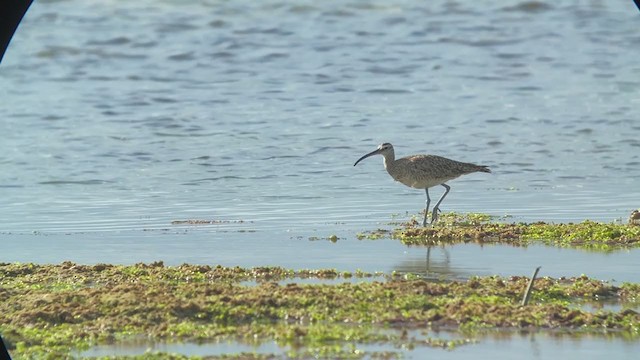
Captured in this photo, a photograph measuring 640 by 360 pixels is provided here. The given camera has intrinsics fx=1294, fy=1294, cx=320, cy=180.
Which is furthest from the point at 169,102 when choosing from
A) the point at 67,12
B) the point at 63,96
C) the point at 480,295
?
the point at 480,295

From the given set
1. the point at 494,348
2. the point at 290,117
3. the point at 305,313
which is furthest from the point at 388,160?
the point at 494,348

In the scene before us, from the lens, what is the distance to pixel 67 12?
29297 mm

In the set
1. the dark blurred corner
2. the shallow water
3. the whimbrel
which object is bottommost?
the shallow water

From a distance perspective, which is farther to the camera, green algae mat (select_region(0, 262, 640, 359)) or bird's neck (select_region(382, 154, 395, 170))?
bird's neck (select_region(382, 154, 395, 170))

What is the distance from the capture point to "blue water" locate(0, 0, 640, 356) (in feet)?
36.0

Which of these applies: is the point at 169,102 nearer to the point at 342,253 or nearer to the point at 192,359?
the point at 342,253

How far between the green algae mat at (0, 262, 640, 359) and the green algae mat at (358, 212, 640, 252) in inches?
74.2

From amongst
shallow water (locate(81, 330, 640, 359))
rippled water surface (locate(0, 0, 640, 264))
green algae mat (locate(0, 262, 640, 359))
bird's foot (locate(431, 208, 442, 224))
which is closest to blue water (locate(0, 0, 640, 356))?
rippled water surface (locate(0, 0, 640, 264))

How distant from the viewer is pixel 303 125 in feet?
58.2

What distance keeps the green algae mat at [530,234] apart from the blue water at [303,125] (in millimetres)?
303

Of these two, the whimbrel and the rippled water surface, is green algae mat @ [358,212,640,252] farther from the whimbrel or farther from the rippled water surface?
the whimbrel

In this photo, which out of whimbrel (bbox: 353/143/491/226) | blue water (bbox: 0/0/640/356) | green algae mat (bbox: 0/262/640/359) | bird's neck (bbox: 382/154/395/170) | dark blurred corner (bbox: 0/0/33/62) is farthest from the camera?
bird's neck (bbox: 382/154/395/170)

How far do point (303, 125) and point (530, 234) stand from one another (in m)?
7.53

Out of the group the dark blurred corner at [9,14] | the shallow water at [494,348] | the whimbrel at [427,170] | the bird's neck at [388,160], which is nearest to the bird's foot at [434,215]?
the whimbrel at [427,170]
